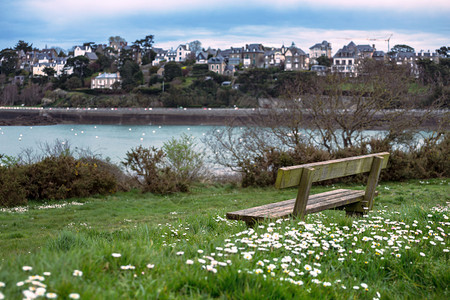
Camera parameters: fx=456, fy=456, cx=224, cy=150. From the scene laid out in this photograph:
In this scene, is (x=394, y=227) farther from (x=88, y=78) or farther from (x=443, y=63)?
(x=88, y=78)

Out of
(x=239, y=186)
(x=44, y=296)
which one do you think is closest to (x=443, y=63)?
(x=239, y=186)

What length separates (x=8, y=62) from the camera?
106188mm

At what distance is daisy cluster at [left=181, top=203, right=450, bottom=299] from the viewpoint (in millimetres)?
3598

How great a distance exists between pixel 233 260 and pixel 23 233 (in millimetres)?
5908

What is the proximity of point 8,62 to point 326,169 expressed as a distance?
11490 centimetres

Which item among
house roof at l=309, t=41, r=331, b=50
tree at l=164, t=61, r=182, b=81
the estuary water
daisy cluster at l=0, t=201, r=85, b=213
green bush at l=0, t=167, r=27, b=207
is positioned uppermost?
house roof at l=309, t=41, r=331, b=50

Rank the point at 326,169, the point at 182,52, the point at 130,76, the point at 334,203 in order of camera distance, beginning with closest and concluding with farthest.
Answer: the point at 326,169 < the point at 334,203 < the point at 130,76 < the point at 182,52

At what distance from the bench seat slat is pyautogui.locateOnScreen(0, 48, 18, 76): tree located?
11122 cm

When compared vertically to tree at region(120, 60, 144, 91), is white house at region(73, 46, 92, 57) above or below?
above

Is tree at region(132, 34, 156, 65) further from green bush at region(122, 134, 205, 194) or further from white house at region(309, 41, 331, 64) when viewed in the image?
green bush at region(122, 134, 205, 194)

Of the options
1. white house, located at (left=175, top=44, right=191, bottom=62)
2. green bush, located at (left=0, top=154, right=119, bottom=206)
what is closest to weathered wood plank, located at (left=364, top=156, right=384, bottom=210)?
green bush, located at (left=0, top=154, right=119, bottom=206)

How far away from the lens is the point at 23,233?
320 inches

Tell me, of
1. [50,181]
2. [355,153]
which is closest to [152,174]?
[50,181]

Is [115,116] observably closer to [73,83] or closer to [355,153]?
[73,83]
